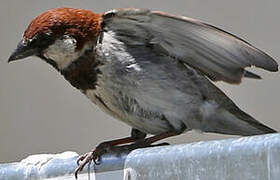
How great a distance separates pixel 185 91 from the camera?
6.81 feet

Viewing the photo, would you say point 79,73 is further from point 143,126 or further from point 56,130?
point 56,130

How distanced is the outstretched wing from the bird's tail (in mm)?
107

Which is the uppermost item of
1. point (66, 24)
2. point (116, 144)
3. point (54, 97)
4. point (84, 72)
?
point (66, 24)

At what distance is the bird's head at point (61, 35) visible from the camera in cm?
200

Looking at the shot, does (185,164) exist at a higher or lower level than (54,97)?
higher

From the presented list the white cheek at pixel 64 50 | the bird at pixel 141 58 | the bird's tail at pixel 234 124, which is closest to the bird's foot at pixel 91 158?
the bird at pixel 141 58

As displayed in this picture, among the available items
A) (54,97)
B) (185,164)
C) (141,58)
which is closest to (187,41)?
(141,58)

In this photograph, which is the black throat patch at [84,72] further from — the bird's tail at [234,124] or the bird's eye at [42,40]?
the bird's tail at [234,124]

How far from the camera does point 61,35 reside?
202 centimetres

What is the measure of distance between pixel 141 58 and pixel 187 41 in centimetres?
10

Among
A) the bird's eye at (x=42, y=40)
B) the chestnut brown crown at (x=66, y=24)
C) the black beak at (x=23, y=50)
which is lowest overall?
the black beak at (x=23, y=50)

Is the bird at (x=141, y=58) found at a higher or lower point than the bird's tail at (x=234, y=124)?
higher

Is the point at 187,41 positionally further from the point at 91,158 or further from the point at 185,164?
the point at 185,164

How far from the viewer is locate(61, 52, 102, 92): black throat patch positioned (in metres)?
2.02
